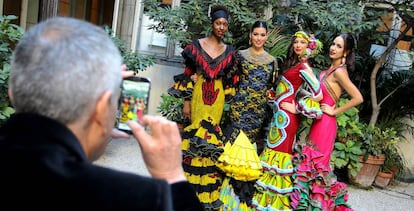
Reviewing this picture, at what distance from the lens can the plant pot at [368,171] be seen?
17.6 feet

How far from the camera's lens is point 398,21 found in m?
6.21

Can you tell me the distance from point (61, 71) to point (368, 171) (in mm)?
5089

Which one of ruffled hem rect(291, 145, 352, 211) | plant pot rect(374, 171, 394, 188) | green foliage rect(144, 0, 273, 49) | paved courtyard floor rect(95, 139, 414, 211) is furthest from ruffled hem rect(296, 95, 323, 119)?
plant pot rect(374, 171, 394, 188)

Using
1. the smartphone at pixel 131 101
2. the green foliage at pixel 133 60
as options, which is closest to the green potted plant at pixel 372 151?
the green foliage at pixel 133 60

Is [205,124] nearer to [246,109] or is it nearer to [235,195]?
[246,109]

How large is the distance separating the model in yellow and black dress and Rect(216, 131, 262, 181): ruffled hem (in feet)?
0.28

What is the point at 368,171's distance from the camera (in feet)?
17.8

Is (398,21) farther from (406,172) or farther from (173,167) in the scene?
(173,167)

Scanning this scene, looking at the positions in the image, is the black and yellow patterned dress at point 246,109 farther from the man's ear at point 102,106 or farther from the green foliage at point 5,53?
the man's ear at point 102,106

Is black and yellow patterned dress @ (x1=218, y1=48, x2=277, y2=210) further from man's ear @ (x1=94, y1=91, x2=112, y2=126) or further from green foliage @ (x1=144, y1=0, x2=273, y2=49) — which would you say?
man's ear @ (x1=94, y1=91, x2=112, y2=126)

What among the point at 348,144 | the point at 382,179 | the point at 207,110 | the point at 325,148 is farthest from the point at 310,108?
the point at 382,179

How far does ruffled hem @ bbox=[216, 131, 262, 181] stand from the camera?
11.0 feet

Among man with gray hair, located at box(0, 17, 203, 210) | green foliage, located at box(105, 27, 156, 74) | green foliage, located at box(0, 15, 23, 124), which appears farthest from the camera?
green foliage, located at box(105, 27, 156, 74)

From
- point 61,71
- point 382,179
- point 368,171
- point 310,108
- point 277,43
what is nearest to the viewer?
point 61,71
